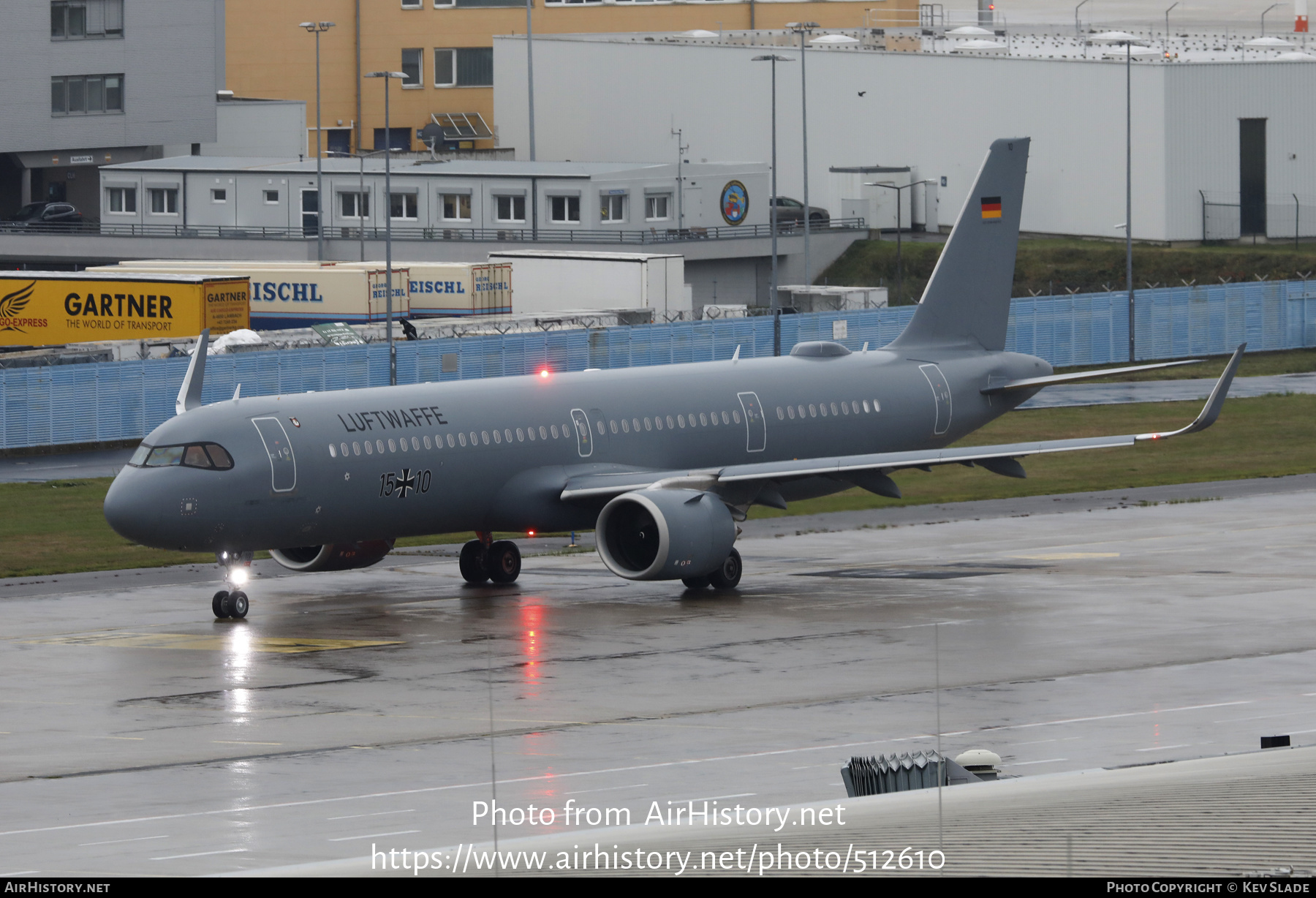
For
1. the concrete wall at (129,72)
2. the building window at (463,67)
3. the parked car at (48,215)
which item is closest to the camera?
the parked car at (48,215)

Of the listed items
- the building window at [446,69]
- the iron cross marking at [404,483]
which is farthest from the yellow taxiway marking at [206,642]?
the building window at [446,69]

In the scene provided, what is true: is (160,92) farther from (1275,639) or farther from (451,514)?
(1275,639)

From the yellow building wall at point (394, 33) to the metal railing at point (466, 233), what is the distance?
41.3 m

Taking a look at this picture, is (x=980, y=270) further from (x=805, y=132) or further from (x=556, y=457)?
(x=805, y=132)

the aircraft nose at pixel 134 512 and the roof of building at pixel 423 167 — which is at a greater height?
the roof of building at pixel 423 167

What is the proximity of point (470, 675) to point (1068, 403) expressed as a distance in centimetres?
5767

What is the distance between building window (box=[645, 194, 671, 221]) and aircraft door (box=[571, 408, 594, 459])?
8664cm

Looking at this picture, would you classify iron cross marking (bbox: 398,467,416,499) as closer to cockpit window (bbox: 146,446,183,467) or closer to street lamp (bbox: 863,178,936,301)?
cockpit window (bbox: 146,446,183,467)

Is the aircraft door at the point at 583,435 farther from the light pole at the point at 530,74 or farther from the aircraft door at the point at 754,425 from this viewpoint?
the light pole at the point at 530,74

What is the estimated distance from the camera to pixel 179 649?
4119 cm

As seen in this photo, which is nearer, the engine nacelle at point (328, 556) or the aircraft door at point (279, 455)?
the aircraft door at point (279, 455)

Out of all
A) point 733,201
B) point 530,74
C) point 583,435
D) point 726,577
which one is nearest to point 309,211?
point 530,74

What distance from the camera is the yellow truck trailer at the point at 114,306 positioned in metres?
97.5

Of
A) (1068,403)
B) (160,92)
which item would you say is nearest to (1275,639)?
(1068,403)
